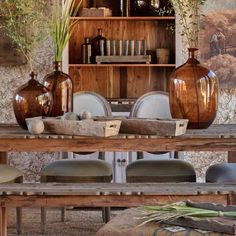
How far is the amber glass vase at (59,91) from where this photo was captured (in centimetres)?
397

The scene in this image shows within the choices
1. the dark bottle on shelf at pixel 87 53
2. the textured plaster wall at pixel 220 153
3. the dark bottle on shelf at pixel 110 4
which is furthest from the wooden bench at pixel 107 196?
the dark bottle on shelf at pixel 110 4

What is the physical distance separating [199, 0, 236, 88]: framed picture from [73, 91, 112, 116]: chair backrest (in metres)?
1.60

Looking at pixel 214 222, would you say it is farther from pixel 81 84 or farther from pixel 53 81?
pixel 81 84

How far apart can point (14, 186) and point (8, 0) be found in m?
2.71

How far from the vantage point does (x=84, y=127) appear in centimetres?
344

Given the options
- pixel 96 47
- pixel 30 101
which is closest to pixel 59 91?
pixel 30 101

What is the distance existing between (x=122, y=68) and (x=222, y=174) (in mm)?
2583

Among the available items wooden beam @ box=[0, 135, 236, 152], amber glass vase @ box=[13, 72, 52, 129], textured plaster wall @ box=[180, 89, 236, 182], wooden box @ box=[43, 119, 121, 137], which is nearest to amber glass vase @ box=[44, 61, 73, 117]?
amber glass vase @ box=[13, 72, 52, 129]

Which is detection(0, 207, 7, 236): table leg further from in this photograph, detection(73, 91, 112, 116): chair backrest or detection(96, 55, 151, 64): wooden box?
detection(96, 55, 151, 64): wooden box

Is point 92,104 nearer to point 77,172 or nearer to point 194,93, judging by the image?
point 77,172

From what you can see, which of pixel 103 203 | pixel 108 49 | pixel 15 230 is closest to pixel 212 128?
pixel 103 203

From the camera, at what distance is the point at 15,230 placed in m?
4.80

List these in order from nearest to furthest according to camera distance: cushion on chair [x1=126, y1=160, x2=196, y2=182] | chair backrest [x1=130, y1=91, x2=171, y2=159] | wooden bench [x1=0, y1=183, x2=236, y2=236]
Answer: wooden bench [x1=0, y1=183, x2=236, y2=236] → cushion on chair [x1=126, y1=160, x2=196, y2=182] → chair backrest [x1=130, y1=91, x2=171, y2=159]

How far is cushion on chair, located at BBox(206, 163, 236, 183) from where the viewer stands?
4.10 meters
